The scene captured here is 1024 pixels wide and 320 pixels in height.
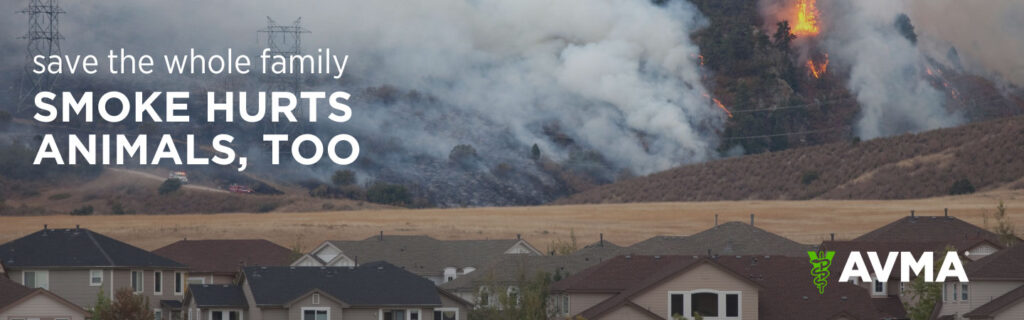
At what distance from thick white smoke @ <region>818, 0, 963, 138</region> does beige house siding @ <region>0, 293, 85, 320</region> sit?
439ft

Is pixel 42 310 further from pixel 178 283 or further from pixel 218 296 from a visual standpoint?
pixel 178 283

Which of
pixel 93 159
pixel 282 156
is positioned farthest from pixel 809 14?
pixel 93 159

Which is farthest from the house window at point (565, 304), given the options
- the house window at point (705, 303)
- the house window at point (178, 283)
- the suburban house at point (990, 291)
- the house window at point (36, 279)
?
the house window at point (36, 279)

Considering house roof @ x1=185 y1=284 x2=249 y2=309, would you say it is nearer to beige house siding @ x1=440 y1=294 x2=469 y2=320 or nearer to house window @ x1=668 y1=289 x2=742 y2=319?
beige house siding @ x1=440 y1=294 x2=469 y2=320

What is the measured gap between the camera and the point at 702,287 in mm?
61531

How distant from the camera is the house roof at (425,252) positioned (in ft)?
306

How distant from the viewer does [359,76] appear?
191 m

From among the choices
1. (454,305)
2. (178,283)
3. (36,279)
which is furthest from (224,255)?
(454,305)

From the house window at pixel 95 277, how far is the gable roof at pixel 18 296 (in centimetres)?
669

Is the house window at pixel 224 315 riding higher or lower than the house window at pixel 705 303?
lower

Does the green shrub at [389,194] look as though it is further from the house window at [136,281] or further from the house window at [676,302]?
the house window at [676,302]

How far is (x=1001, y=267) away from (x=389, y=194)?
358ft

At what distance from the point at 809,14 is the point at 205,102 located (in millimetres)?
64156

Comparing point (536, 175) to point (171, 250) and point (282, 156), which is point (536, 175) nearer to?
point (282, 156)
